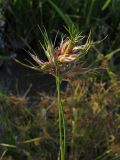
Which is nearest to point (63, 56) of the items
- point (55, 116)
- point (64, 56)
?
point (64, 56)

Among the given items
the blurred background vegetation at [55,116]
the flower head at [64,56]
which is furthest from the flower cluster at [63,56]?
the blurred background vegetation at [55,116]

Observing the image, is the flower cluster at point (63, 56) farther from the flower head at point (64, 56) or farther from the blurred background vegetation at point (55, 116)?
the blurred background vegetation at point (55, 116)

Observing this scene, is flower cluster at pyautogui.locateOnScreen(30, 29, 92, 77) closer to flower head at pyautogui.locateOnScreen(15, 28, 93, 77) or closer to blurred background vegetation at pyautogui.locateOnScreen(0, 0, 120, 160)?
flower head at pyautogui.locateOnScreen(15, 28, 93, 77)

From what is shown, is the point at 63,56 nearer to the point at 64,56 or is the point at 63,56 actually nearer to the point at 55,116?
the point at 64,56

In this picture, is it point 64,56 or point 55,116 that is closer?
point 64,56

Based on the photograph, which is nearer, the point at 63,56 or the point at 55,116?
the point at 63,56

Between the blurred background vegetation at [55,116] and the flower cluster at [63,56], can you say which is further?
the blurred background vegetation at [55,116]

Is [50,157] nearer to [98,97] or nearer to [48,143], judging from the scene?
[48,143]

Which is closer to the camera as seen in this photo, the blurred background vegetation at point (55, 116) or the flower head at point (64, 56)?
the flower head at point (64, 56)

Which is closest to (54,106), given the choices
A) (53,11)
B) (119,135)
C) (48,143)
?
(48,143)

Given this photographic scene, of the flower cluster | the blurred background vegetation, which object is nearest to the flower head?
the flower cluster

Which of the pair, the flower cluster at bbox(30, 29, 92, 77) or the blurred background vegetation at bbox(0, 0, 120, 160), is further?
the blurred background vegetation at bbox(0, 0, 120, 160)
